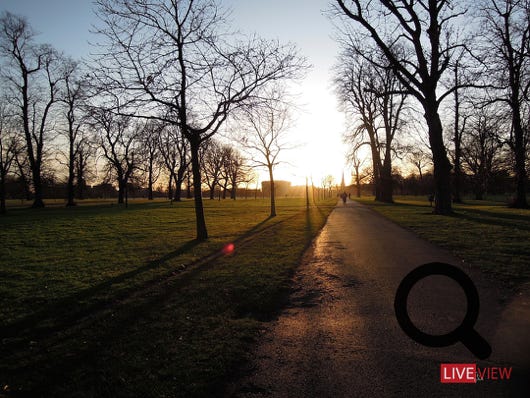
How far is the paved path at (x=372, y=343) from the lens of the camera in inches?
122

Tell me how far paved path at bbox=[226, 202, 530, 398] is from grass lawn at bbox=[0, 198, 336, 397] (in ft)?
1.56

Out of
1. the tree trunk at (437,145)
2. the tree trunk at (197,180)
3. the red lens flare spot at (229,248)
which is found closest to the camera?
the red lens flare spot at (229,248)

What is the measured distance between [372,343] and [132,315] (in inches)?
149

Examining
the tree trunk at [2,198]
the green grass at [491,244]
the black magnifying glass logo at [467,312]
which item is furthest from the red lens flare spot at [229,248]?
the tree trunk at [2,198]

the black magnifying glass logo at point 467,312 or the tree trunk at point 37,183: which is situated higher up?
the tree trunk at point 37,183

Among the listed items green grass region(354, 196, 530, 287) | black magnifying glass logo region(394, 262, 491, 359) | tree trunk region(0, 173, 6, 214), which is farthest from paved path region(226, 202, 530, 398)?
tree trunk region(0, 173, 6, 214)

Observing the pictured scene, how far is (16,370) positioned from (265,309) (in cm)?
335

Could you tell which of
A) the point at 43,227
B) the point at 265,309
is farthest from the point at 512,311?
the point at 43,227

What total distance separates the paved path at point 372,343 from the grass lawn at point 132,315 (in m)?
0.47

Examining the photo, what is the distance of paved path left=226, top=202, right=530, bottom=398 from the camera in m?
3.09

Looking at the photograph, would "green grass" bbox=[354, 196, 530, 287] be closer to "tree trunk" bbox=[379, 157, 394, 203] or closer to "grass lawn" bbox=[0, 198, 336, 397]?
"grass lawn" bbox=[0, 198, 336, 397]

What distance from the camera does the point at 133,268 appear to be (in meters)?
8.56

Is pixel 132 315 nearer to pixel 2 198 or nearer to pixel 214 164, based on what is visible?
pixel 2 198

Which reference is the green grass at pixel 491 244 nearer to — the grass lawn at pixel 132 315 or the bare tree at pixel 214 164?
the grass lawn at pixel 132 315
